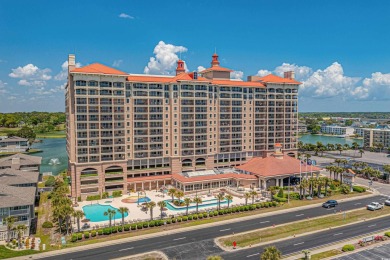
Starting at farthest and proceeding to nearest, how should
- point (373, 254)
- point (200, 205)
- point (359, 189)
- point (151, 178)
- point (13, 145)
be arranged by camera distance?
1. point (13, 145)
2. point (151, 178)
3. point (359, 189)
4. point (200, 205)
5. point (373, 254)

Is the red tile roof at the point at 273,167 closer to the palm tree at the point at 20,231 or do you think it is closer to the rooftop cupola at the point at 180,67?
the rooftop cupola at the point at 180,67

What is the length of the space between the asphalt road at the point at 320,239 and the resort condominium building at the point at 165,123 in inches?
2021

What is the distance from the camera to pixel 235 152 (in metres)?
120

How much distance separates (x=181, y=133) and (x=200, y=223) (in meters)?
40.4

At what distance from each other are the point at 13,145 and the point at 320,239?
179m

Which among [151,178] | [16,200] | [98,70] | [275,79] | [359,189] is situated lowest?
[359,189]

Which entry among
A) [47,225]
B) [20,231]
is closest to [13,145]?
[47,225]

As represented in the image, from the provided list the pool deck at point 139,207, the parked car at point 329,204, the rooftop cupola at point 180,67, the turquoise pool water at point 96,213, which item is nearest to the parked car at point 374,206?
the parked car at point 329,204

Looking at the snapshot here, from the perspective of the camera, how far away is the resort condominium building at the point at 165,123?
93.4m

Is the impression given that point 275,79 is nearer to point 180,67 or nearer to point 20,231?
point 180,67

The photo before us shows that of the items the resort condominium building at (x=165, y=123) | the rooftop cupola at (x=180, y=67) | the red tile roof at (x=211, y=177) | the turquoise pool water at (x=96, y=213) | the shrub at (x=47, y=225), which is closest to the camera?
the shrub at (x=47, y=225)

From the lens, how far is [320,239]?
63469 mm

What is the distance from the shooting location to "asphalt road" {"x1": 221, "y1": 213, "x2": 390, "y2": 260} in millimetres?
57153

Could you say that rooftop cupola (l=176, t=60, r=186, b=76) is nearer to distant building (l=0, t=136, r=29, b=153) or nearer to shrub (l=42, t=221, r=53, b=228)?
shrub (l=42, t=221, r=53, b=228)
